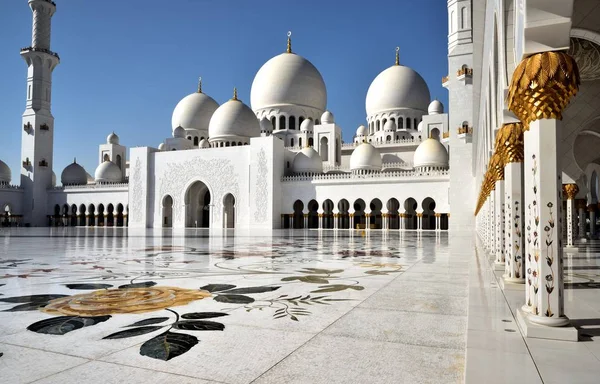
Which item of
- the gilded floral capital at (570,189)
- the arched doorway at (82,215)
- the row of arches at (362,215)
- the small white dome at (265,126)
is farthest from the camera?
the arched doorway at (82,215)

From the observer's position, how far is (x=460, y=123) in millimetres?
13938

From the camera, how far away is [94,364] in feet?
4.60

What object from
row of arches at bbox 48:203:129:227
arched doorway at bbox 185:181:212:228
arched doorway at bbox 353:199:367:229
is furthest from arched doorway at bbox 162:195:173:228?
arched doorway at bbox 353:199:367:229

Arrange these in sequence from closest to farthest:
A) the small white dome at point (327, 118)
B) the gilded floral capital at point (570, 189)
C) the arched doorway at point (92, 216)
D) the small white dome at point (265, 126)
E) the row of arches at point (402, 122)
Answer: the gilded floral capital at point (570, 189), the small white dome at point (327, 118), the small white dome at point (265, 126), the row of arches at point (402, 122), the arched doorway at point (92, 216)

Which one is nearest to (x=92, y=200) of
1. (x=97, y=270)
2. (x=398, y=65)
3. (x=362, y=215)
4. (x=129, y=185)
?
(x=129, y=185)

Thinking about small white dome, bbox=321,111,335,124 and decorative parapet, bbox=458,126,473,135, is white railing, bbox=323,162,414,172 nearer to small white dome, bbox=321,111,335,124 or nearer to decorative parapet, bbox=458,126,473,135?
small white dome, bbox=321,111,335,124

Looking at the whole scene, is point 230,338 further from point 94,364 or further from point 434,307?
point 434,307

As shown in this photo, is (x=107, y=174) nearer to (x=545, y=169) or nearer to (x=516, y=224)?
(x=516, y=224)

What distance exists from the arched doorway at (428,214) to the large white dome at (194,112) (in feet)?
43.8

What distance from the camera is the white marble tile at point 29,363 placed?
1291 mm

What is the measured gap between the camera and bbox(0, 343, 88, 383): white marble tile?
1.29 meters

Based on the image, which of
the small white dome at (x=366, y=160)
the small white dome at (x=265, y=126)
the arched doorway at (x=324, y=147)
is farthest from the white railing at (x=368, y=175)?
the small white dome at (x=265, y=126)

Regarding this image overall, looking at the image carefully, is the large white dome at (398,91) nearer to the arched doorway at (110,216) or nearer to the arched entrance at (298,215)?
the arched entrance at (298,215)

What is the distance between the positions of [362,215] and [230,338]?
1882 cm
